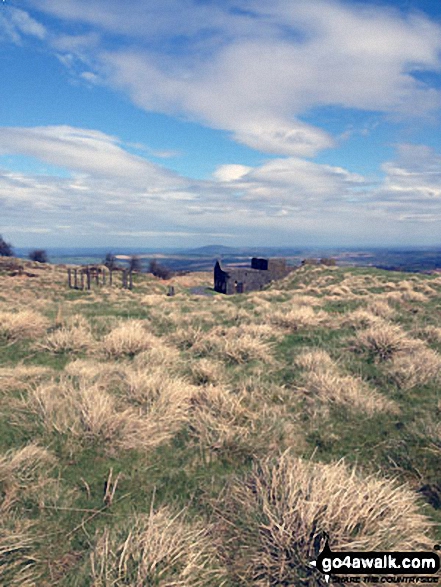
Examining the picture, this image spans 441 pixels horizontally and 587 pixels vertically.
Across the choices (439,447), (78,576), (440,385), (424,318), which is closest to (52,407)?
(78,576)

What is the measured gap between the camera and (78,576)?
215 centimetres

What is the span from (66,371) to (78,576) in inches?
147

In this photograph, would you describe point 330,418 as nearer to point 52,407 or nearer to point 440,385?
point 440,385

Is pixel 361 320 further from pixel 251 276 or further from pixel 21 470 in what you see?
pixel 251 276

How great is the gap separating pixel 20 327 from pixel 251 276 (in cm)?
4243

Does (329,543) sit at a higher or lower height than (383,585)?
higher

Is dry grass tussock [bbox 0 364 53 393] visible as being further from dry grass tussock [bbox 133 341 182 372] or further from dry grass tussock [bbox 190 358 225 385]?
dry grass tussock [bbox 190 358 225 385]

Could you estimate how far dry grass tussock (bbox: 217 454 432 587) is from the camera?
7.35ft

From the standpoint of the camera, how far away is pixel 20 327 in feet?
24.7

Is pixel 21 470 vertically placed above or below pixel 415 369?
below

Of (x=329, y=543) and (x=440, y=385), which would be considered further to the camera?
(x=440, y=385)

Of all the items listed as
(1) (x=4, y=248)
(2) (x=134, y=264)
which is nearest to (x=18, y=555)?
(2) (x=134, y=264)
